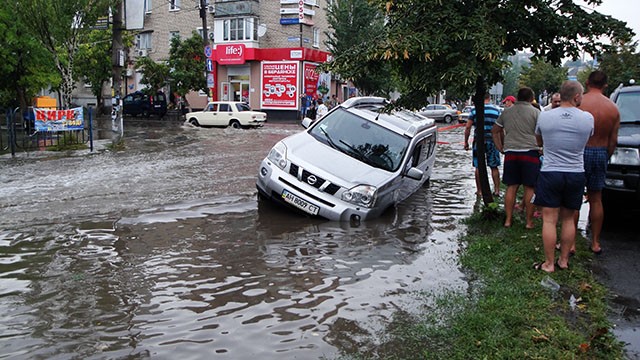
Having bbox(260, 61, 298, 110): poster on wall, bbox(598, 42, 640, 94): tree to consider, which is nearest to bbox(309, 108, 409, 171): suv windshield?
bbox(598, 42, 640, 94): tree

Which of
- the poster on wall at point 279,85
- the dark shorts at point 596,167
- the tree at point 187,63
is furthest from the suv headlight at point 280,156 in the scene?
the poster on wall at point 279,85

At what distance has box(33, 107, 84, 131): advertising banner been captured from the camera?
643 inches

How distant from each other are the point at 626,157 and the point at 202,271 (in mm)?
5487

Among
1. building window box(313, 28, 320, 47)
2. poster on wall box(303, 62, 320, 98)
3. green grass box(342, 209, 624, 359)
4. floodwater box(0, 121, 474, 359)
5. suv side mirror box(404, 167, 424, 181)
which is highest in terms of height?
building window box(313, 28, 320, 47)

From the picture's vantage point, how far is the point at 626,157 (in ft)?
23.2

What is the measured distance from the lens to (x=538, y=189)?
5.59m

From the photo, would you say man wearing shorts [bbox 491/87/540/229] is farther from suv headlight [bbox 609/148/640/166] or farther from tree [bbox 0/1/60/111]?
tree [bbox 0/1/60/111]

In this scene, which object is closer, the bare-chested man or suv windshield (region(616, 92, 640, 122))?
the bare-chested man

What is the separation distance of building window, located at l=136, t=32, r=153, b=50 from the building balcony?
8.84 m

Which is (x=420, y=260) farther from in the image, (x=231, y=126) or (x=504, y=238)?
(x=231, y=126)

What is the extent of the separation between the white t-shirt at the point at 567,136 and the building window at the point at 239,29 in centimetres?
3750

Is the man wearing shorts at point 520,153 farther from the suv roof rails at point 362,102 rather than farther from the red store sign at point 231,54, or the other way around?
the red store sign at point 231,54

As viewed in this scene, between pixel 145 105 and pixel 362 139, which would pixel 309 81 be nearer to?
pixel 145 105

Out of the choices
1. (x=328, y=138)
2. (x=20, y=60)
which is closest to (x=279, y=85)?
(x=20, y=60)
